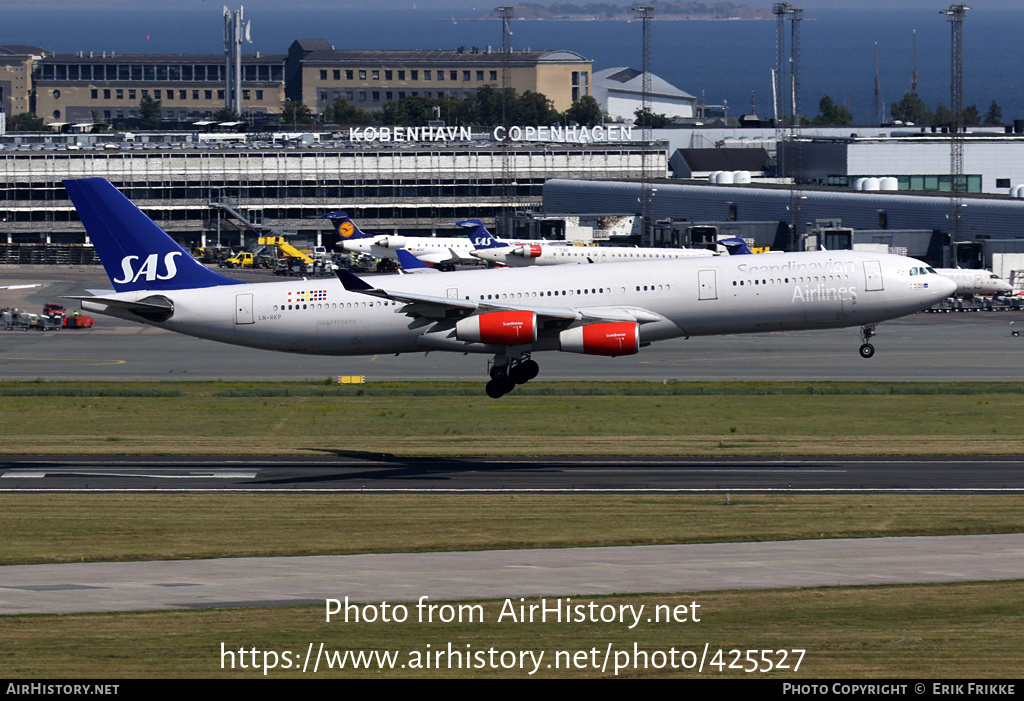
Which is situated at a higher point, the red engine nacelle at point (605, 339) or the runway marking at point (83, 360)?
the red engine nacelle at point (605, 339)

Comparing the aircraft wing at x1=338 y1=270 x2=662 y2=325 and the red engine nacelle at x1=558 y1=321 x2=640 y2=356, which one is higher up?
the aircraft wing at x1=338 y1=270 x2=662 y2=325

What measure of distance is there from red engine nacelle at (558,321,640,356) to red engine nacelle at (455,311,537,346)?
166 centimetres

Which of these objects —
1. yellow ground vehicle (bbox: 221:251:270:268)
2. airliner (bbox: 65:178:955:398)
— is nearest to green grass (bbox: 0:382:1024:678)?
airliner (bbox: 65:178:955:398)

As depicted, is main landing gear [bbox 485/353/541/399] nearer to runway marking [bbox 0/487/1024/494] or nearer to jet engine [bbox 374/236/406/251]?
runway marking [bbox 0/487/1024/494]

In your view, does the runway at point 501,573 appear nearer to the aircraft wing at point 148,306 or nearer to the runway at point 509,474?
the runway at point 509,474

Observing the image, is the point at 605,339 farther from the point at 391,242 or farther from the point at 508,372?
the point at 391,242

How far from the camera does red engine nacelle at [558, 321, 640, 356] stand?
55.7m

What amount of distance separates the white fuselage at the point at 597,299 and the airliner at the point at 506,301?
0.06 meters

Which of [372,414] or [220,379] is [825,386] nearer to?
[372,414]

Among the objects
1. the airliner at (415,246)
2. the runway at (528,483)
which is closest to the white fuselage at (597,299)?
the runway at (528,483)

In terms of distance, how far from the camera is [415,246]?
552 feet

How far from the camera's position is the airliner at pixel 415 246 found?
536 ft

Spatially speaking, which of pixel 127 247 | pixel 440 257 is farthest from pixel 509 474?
pixel 440 257

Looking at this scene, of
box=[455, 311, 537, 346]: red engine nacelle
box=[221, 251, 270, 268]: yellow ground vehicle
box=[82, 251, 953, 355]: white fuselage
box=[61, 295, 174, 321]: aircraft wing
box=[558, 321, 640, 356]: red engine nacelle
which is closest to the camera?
box=[558, 321, 640, 356]: red engine nacelle
